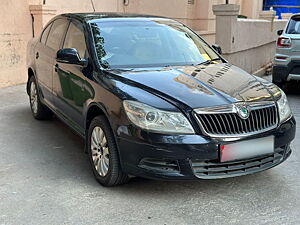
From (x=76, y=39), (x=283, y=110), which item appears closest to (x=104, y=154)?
Result: (x=76, y=39)

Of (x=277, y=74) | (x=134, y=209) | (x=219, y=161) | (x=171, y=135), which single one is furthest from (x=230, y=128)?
(x=277, y=74)

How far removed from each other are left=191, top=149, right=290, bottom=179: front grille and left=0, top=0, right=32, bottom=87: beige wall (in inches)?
253

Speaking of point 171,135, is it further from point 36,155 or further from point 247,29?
point 247,29

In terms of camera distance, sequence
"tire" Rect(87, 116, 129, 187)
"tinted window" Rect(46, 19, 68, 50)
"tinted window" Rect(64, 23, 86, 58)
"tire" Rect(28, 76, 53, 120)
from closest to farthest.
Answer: "tire" Rect(87, 116, 129, 187), "tinted window" Rect(64, 23, 86, 58), "tinted window" Rect(46, 19, 68, 50), "tire" Rect(28, 76, 53, 120)

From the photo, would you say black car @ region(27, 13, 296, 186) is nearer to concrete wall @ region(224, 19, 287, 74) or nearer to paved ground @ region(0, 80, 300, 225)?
paved ground @ region(0, 80, 300, 225)

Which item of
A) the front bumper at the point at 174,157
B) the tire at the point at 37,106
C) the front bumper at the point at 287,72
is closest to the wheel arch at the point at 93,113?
the front bumper at the point at 174,157

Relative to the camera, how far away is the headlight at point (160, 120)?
350cm

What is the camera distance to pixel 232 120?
3.58m

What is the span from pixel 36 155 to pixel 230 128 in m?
2.48

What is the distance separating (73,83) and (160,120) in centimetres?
157

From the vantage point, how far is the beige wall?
8680 millimetres

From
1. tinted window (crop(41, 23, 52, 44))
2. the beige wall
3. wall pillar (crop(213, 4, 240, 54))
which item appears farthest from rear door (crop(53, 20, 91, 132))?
wall pillar (crop(213, 4, 240, 54))

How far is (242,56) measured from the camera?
1068 centimetres

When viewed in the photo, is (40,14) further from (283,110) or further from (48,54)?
(283,110)
